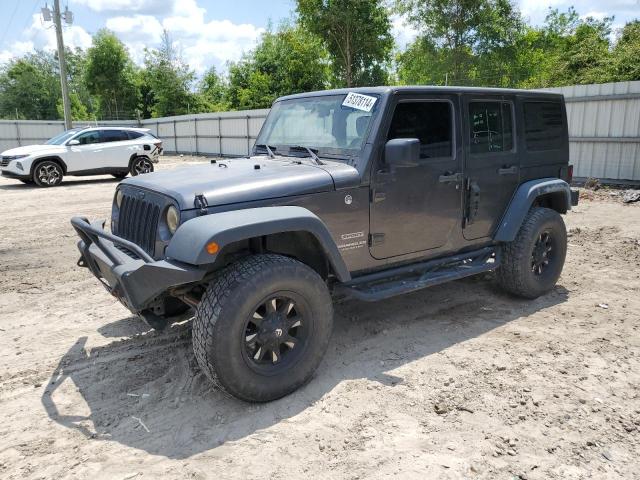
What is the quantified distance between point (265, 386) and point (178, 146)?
2824 cm

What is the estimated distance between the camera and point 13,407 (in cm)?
335

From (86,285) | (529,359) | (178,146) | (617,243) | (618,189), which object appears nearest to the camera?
(529,359)

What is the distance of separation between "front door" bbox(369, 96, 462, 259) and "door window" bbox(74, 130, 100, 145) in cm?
1331

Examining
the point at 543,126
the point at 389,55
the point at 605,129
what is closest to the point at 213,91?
the point at 389,55

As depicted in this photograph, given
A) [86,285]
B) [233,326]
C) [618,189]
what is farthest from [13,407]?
[618,189]

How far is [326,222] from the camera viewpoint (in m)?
3.64

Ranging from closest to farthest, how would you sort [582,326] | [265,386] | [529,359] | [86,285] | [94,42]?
[265,386] < [529,359] < [582,326] < [86,285] < [94,42]

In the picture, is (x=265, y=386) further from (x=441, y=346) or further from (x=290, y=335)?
(x=441, y=346)

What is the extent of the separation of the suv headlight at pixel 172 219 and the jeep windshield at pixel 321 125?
4.27ft

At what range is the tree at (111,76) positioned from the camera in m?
42.6

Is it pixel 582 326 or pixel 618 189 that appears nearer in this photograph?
pixel 582 326

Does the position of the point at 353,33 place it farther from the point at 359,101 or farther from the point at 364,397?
the point at 364,397

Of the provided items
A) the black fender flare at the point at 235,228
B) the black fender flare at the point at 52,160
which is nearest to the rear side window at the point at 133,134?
the black fender flare at the point at 52,160

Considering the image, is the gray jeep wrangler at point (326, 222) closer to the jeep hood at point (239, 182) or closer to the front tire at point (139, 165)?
the jeep hood at point (239, 182)
